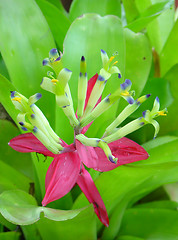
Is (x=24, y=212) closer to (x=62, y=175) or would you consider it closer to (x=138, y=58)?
(x=62, y=175)

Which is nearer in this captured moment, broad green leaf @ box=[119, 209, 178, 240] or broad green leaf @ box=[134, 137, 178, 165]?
broad green leaf @ box=[134, 137, 178, 165]

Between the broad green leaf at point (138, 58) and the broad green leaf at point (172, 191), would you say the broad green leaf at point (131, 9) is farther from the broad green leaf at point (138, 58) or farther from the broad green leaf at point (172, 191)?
the broad green leaf at point (172, 191)

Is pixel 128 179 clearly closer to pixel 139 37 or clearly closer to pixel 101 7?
pixel 139 37

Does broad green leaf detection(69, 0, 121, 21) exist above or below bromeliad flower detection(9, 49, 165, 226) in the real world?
above

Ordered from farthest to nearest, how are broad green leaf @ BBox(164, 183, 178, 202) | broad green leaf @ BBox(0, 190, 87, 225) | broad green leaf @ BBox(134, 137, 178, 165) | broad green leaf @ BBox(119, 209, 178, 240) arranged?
broad green leaf @ BBox(164, 183, 178, 202)
broad green leaf @ BBox(119, 209, 178, 240)
broad green leaf @ BBox(134, 137, 178, 165)
broad green leaf @ BBox(0, 190, 87, 225)

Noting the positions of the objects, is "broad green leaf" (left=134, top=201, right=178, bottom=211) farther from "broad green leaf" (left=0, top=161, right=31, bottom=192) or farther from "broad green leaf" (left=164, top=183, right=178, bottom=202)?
"broad green leaf" (left=0, top=161, right=31, bottom=192)

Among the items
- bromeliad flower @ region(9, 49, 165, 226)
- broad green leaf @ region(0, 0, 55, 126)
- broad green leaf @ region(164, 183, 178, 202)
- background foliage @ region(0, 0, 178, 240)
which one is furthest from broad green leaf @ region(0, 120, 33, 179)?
broad green leaf @ region(164, 183, 178, 202)

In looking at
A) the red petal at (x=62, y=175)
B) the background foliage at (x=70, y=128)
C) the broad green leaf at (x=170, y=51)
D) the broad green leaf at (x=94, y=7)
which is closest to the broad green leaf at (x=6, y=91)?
the background foliage at (x=70, y=128)

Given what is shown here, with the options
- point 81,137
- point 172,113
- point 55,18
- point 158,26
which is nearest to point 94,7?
point 55,18
